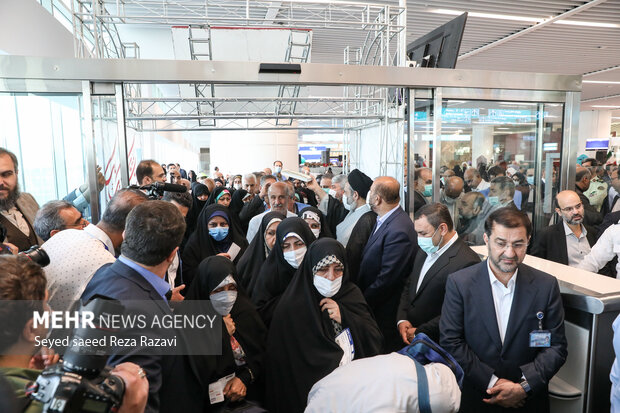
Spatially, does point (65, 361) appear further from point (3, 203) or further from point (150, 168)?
point (150, 168)

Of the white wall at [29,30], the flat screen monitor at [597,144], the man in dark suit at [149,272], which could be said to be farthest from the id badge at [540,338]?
the flat screen monitor at [597,144]

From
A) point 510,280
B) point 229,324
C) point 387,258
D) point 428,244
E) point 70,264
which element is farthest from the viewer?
point 387,258

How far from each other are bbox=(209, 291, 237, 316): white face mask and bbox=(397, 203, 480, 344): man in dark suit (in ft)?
3.71

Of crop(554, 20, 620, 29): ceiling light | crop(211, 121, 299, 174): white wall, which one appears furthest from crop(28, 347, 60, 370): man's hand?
crop(211, 121, 299, 174): white wall

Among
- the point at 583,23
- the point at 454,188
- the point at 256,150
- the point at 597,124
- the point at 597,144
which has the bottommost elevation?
the point at 454,188

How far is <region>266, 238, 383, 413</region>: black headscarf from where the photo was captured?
2.27m

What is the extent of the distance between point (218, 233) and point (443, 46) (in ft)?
10.5

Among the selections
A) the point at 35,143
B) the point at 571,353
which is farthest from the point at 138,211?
the point at 35,143

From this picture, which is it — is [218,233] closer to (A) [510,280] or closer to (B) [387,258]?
(B) [387,258]

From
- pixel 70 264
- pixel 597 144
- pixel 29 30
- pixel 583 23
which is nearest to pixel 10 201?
pixel 70 264

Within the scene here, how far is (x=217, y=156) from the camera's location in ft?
45.0

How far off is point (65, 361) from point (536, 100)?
4.77m

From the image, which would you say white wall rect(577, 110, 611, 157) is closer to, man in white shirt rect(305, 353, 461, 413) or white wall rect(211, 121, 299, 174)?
white wall rect(211, 121, 299, 174)

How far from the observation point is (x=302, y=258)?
2789mm
